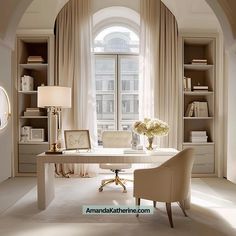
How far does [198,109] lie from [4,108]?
3.70 m

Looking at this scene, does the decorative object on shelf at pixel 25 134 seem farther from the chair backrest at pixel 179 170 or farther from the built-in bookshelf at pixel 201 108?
the chair backrest at pixel 179 170

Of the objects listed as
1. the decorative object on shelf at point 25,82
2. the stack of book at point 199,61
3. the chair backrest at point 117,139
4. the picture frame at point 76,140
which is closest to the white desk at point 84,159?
the picture frame at point 76,140

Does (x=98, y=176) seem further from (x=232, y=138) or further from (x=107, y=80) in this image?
(x=232, y=138)

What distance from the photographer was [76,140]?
13.1ft

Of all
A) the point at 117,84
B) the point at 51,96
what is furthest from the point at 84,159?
the point at 117,84

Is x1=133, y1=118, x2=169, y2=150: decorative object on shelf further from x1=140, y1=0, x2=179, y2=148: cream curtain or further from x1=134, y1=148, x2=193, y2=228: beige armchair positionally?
x1=140, y1=0, x2=179, y2=148: cream curtain

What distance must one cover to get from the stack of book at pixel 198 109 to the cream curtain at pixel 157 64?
330 mm

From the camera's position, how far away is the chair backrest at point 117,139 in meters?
5.04

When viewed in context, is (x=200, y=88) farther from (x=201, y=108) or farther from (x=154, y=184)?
(x=154, y=184)

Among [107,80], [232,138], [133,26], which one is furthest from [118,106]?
[232,138]

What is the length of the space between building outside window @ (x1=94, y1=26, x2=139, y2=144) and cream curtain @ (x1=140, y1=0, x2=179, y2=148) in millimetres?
456

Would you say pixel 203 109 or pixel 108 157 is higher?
pixel 203 109

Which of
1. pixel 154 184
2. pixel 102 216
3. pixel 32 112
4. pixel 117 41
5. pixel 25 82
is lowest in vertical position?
pixel 102 216

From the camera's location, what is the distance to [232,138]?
11.3 feet
